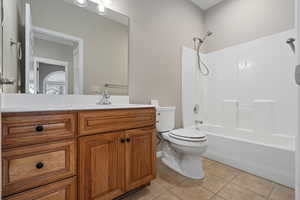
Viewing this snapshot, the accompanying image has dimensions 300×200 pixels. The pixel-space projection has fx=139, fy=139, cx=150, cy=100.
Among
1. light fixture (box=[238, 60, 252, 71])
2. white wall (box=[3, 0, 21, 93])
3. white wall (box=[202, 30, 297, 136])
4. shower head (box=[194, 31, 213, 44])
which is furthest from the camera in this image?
shower head (box=[194, 31, 213, 44])

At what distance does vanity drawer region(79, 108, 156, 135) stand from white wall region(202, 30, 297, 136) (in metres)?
1.61

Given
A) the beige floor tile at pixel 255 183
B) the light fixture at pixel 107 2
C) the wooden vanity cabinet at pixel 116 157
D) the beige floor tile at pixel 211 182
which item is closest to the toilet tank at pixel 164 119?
the wooden vanity cabinet at pixel 116 157

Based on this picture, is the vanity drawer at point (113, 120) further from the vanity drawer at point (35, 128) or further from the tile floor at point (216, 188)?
the tile floor at point (216, 188)

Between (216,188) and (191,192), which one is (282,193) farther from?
(191,192)

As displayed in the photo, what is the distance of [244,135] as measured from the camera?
82.5 inches

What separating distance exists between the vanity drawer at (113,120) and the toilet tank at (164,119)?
18.7 inches

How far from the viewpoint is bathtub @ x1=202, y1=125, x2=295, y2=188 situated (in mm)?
1413

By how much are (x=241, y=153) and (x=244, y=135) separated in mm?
482

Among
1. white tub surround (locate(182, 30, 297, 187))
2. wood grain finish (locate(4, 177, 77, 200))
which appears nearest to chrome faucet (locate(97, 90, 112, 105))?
wood grain finish (locate(4, 177, 77, 200))

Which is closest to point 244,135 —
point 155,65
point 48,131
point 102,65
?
point 155,65

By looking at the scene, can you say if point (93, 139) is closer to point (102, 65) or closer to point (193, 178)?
point (102, 65)

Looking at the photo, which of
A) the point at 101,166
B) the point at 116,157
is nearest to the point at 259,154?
the point at 116,157

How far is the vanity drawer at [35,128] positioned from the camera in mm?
719

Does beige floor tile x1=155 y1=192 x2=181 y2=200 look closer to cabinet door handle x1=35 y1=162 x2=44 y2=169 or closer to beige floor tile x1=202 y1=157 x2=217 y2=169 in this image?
beige floor tile x1=202 y1=157 x2=217 y2=169
